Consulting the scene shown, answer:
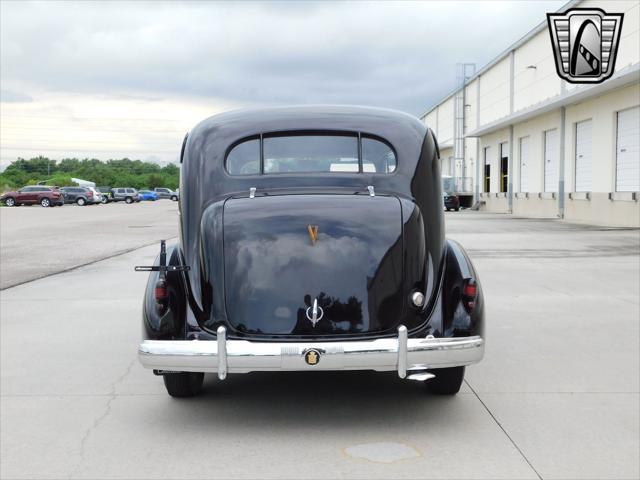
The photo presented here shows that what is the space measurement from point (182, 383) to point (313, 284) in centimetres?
130

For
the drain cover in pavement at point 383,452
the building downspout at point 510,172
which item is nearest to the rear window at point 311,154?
the drain cover in pavement at point 383,452

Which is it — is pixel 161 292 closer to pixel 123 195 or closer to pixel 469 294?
pixel 469 294

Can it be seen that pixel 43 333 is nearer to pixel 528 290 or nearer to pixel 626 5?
pixel 528 290

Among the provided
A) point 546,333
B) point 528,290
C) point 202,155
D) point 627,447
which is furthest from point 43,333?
point 528,290

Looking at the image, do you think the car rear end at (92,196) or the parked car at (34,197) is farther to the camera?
the car rear end at (92,196)

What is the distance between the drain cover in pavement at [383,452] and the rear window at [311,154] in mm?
1983

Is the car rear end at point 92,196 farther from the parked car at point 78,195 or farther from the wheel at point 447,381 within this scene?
the wheel at point 447,381

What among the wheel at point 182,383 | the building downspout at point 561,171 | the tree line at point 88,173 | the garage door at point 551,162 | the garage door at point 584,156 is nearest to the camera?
the wheel at point 182,383

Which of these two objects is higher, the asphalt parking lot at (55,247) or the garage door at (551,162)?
the garage door at (551,162)

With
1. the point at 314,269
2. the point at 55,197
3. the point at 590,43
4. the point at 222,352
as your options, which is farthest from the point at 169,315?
the point at 55,197

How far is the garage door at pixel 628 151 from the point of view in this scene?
25.7 metres

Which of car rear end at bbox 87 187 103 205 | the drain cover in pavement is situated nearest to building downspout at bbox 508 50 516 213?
car rear end at bbox 87 187 103 205

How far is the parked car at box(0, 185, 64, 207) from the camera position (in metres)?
58.2

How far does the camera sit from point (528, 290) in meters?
10.4
